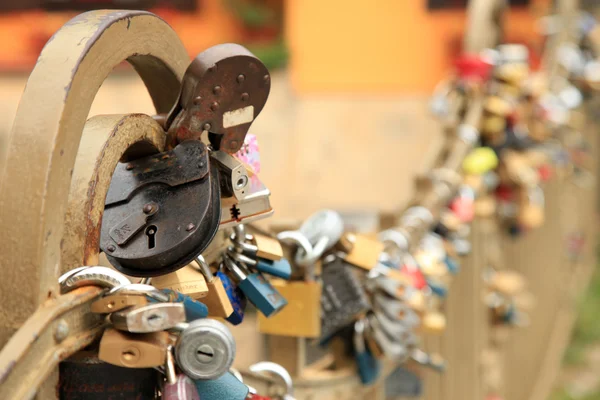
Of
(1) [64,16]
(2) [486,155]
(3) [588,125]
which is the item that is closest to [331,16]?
(1) [64,16]

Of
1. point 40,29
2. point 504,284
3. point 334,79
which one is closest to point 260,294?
point 504,284

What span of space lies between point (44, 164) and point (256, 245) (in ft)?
1.00

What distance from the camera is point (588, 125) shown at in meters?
3.70

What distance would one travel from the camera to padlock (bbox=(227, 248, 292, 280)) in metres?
0.76

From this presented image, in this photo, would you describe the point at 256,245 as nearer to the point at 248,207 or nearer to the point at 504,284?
the point at 248,207

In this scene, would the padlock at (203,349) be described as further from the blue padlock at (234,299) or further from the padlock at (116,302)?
the blue padlock at (234,299)

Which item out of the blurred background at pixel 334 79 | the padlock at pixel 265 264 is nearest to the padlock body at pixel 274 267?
the padlock at pixel 265 264

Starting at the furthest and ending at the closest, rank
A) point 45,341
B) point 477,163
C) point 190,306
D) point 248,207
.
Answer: point 477,163 → point 248,207 → point 190,306 → point 45,341

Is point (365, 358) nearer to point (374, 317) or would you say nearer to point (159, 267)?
point (374, 317)

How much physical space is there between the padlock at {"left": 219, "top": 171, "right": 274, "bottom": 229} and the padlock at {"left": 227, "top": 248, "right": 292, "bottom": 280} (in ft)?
0.21

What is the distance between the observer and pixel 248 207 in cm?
69

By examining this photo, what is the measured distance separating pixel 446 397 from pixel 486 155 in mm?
495

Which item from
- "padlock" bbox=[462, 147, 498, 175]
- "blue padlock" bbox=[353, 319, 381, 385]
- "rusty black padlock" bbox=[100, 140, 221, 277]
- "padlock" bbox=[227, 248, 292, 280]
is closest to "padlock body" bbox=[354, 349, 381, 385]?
"blue padlock" bbox=[353, 319, 381, 385]

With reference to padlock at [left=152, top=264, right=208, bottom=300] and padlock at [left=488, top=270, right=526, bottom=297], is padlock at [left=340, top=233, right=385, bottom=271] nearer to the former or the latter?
padlock at [left=152, top=264, right=208, bottom=300]
